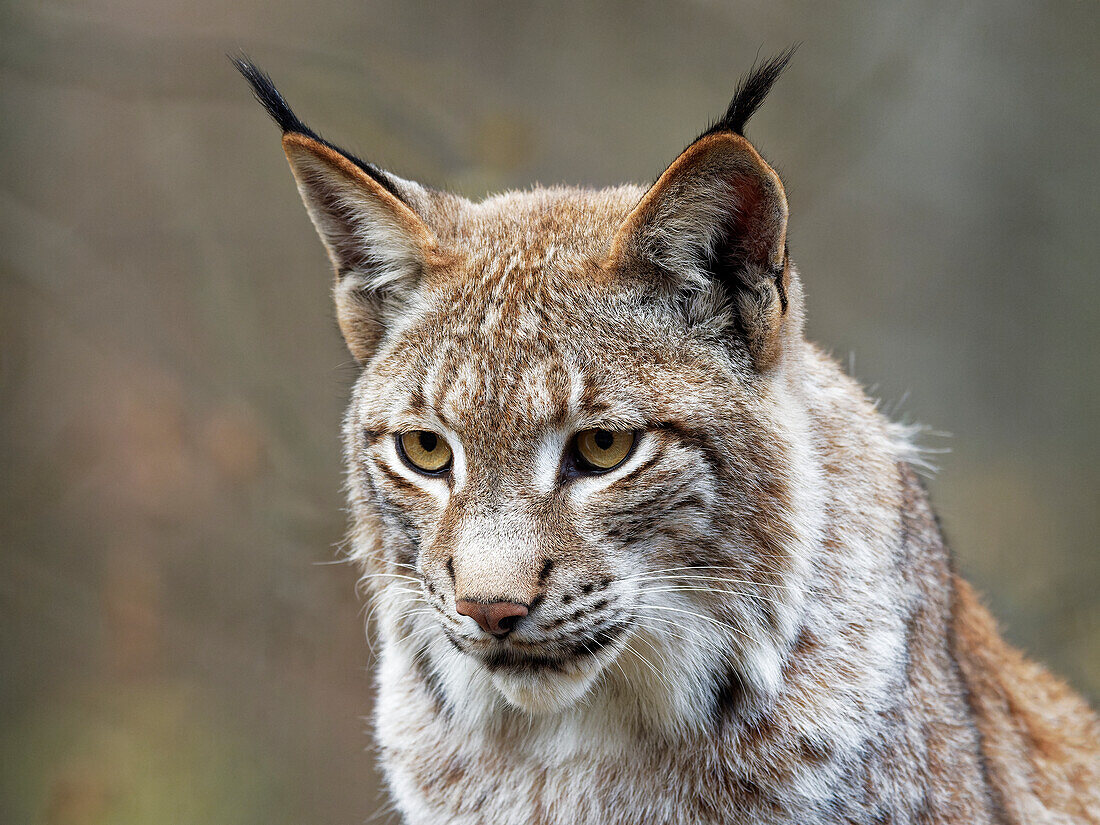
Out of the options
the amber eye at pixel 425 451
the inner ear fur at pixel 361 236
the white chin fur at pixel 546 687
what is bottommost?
the white chin fur at pixel 546 687

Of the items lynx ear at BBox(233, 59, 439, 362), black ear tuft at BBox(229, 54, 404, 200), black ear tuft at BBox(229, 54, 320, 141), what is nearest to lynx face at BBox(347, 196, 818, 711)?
lynx ear at BBox(233, 59, 439, 362)

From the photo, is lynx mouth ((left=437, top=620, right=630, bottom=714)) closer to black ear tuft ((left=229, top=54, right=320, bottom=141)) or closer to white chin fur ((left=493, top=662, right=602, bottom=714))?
white chin fur ((left=493, top=662, right=602, bottom=714))

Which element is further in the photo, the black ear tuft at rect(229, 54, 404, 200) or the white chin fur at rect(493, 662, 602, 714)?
the black ear tuft at rect(229, 54, 404, 200)

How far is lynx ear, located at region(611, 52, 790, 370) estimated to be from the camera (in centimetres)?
293

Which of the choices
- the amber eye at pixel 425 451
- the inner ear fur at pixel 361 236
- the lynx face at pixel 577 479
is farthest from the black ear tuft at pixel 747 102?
the amber eye at pixel 425 451

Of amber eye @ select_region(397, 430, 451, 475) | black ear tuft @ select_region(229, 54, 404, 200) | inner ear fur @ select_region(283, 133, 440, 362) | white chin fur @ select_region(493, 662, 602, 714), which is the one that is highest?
black ear tuft @ select_region(229, 54, 404, 200)

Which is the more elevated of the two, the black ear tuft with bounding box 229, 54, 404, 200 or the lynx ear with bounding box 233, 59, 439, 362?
the black ear tuft with bounding box 229, 54, 404, 200

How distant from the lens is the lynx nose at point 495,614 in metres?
2.85

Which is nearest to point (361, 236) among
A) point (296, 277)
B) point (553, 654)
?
point (553, 654)

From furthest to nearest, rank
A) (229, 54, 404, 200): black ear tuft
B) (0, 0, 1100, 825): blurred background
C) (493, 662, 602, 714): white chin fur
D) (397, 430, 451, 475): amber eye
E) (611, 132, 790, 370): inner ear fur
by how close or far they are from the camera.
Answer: (0, 0, 1100, 825): blurred background → (229, 54, 404, 200): black ear tuft → (397, 430, 451, 475): amber eye → (493, 662, 602, 714): white chin fur → (611, 132, 790, 370): inner ear fur

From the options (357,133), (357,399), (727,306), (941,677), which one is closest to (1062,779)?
(941,677)

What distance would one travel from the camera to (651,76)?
→ 8.60m

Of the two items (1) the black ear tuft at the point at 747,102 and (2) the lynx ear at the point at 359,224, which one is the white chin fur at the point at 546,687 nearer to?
(2) the lynx ear at the point at 359,224

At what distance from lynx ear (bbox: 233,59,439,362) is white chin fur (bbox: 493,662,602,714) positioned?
1.26 m
